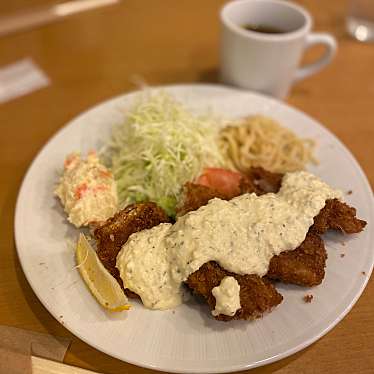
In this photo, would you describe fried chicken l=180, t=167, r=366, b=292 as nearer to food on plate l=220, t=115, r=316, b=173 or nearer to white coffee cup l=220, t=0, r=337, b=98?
food on plate l=220, t=115, r=316, b=173

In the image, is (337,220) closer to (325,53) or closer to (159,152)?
(159,152)

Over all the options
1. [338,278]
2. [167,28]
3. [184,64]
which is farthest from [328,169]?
[167,28]

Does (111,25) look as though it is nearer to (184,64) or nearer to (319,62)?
(184,64)

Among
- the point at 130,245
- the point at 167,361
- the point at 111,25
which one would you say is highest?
the point at 111,25

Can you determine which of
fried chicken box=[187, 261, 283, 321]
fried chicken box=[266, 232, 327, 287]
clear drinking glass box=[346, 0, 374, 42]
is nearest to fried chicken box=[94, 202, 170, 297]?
fried chicken box=[187, 261, 283, 321]

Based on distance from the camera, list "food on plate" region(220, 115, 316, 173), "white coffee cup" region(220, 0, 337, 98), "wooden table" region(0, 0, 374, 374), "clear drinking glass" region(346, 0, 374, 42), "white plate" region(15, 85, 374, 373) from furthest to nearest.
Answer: "clear drinking glass" region(346, 0, 374, 42) < "white coffee cup" region(220, 0, 337, 98) < "food on plate" region(220, 115, 316, 173) < "wooden table" region(0, 0, 374, 374) < "white plate" region(15, 85, 374, 373)

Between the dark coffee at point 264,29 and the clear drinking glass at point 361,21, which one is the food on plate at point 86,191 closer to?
the dark coffee at point 264,29
